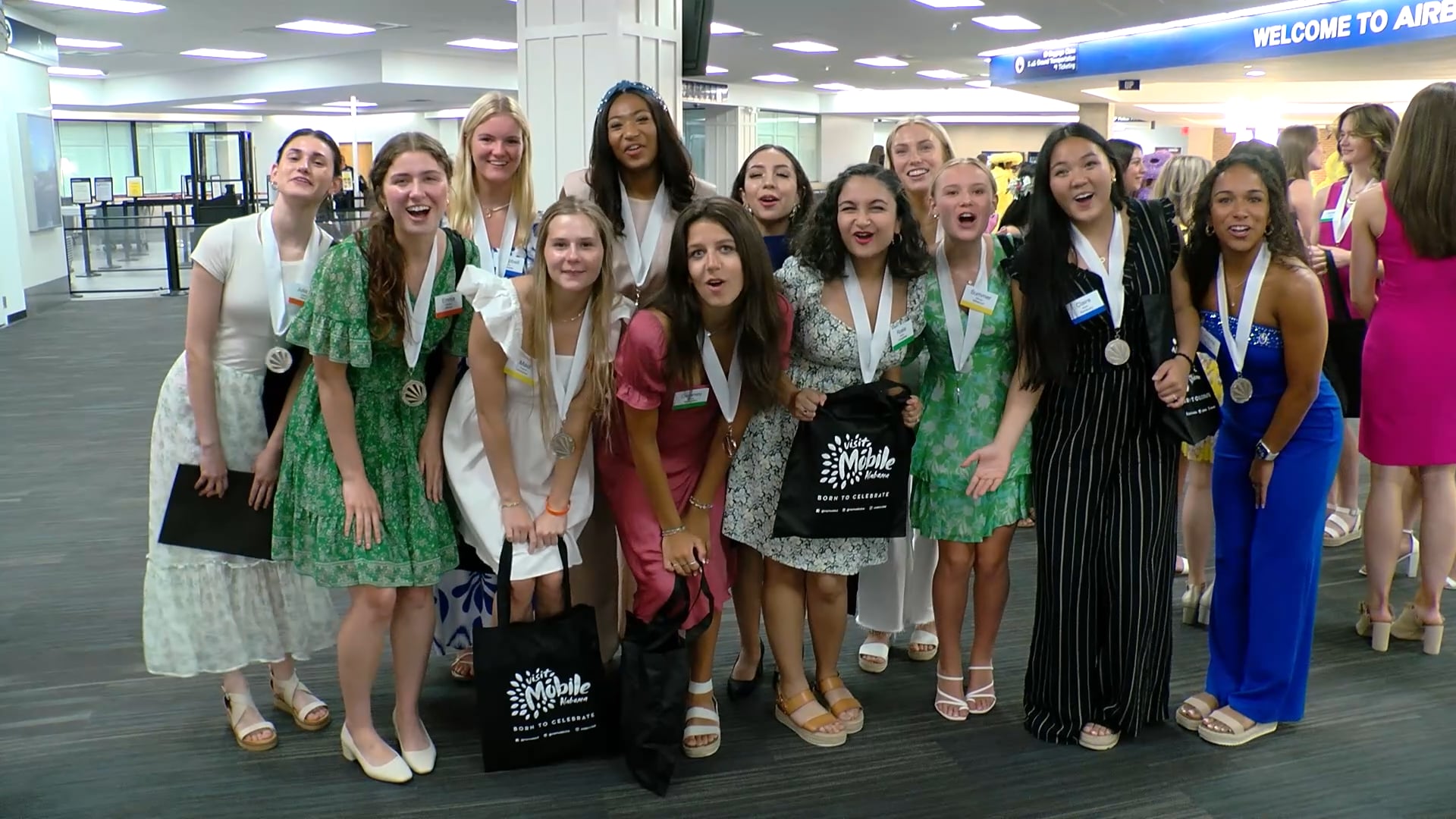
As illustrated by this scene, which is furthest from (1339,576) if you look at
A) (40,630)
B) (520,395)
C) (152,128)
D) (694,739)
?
(152,128)

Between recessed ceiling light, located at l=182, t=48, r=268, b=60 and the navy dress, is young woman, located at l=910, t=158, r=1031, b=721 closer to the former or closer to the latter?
the navy dress

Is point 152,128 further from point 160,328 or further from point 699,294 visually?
point 699,294

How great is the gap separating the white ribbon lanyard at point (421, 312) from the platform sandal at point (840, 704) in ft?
4.80

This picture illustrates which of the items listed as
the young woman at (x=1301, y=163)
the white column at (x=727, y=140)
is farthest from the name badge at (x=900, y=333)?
the white column at (x=727, y=140)

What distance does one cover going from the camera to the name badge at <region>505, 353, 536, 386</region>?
268 cm

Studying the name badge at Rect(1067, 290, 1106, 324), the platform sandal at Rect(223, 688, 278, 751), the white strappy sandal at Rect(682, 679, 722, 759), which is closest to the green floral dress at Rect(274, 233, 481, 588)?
the platform sandal at Rect(223, 688, 278, 751)

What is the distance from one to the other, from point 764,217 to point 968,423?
896 millimetres

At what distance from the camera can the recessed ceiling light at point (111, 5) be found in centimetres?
1177

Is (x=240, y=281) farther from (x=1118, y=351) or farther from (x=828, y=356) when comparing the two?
(x=1118, y=351)

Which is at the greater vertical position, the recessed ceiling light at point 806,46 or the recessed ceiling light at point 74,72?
the recessed ceiling light at point 74,72

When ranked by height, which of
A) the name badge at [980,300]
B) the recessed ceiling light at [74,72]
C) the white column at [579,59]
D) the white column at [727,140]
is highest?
the recessed ceiling light at [74,72]

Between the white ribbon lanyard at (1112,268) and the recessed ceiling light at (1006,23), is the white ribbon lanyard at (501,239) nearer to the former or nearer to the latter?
the white ribbon lanyard at (1112,268)

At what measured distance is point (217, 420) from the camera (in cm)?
283

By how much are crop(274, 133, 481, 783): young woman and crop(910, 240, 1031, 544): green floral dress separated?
1263mm
